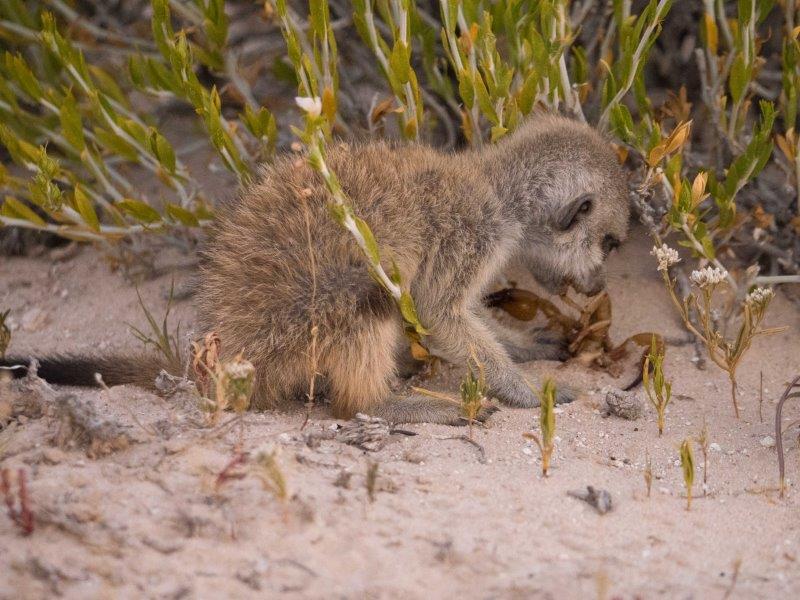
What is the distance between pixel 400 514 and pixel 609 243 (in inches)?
90.8

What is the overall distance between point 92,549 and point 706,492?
216 cm

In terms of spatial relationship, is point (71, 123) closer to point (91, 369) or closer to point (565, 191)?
point (91, 369)

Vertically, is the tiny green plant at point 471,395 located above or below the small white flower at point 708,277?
below

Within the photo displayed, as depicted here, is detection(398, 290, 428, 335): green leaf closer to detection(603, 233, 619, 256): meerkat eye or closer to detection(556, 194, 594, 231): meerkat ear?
detection(556, 194, 594, 231): meerkat ear

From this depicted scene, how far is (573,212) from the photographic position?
14.9 ft

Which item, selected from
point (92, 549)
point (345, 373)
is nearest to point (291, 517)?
point (92, 549)

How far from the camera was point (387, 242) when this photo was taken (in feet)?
13.3

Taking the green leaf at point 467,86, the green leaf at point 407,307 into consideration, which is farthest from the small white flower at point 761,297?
the green leaf at point 467,86

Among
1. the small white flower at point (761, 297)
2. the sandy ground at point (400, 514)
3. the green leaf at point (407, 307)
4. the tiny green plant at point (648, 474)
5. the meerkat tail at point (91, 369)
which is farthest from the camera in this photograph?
the meerkat tail at point (91, 369)

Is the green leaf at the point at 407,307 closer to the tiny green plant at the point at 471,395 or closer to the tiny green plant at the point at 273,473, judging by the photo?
the tiny green plant at the point at 471,395

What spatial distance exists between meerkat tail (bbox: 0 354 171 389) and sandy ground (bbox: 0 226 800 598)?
0.84ft

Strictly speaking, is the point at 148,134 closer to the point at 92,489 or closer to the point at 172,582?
the point at 92,489

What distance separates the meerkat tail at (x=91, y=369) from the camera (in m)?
4.12

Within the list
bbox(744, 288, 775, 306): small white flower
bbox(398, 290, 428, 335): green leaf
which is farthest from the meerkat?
bbox(744, 288, 775, 306): small white flower
